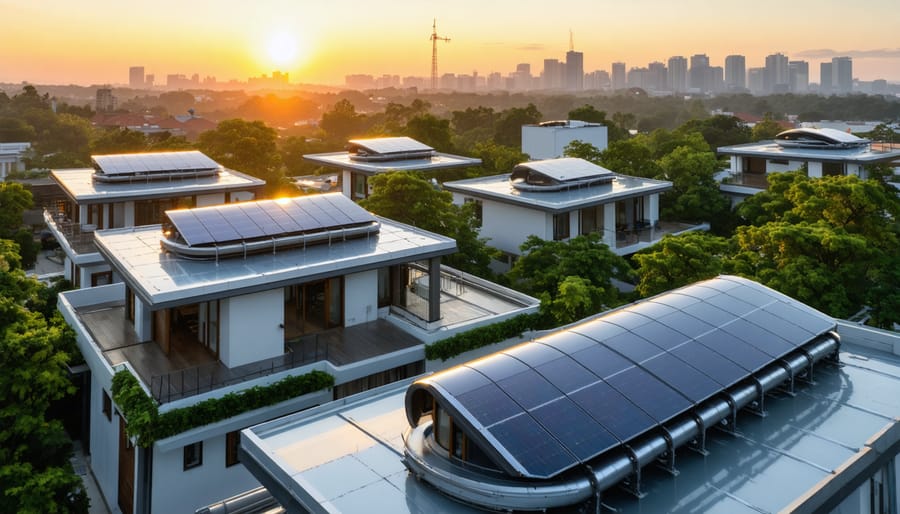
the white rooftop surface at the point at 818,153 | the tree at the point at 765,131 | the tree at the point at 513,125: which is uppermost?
the tree at the point at 513,125

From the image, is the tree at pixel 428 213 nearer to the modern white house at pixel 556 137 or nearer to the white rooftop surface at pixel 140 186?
the white rooftop surface at pixel 140 186

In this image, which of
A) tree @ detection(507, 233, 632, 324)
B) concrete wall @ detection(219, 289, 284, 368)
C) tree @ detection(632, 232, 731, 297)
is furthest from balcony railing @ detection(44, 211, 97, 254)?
tree @ detection(632, 232, 731, 297)

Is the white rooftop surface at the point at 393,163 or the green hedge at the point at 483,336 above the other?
the white rooftop surface at the point at 393,163

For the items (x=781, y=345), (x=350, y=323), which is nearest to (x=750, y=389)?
(x=781, y=345)

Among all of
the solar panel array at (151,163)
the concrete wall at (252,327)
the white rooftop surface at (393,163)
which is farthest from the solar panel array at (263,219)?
the white rooftop surface at (393,163)

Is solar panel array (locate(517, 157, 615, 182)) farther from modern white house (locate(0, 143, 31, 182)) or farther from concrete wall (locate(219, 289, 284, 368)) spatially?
modern white house (locate(0, 143, 31, 182))

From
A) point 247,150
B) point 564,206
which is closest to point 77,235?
point 247,150

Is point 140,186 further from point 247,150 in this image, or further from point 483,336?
point 483,336
